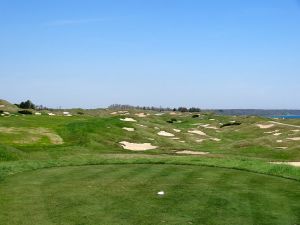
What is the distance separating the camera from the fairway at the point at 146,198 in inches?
506

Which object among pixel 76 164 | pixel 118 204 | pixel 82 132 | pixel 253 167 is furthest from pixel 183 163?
pixel 82 132

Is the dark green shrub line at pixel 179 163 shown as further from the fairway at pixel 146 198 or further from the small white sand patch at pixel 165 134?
the small white sand patch at pixel 165 134

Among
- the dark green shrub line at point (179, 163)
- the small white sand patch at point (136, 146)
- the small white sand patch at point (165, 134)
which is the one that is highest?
the dark green shrub line at point (179, 163)

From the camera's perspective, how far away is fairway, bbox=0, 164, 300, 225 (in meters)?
12.9

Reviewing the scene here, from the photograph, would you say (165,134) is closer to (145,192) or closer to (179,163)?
(179,163)

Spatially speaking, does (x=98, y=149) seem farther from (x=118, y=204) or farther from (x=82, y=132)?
(x=118, y=204)

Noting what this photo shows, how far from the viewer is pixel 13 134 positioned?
42312 mm

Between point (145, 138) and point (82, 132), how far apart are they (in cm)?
818

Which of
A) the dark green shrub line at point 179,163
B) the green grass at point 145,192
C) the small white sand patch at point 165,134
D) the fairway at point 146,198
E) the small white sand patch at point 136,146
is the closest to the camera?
the fairway at point 146,198

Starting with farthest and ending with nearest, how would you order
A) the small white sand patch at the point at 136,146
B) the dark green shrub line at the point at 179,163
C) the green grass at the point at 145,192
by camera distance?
the small white sand patch at the point at 136,146, the dark green shrub line at the point at 179,163, the green grass at the point at 145,192

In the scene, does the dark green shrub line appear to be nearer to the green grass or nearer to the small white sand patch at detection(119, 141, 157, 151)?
the green grass

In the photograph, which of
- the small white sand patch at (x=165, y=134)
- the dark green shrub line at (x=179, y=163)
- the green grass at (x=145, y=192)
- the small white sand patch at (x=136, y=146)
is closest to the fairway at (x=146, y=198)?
the green grass at (x=145, y=192)

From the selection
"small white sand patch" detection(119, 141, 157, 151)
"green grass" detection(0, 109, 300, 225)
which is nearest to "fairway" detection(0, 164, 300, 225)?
"green grass" detection(0, 109, 300, 225)

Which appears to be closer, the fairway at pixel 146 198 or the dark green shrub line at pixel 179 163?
the fairway at pixel 146 198
